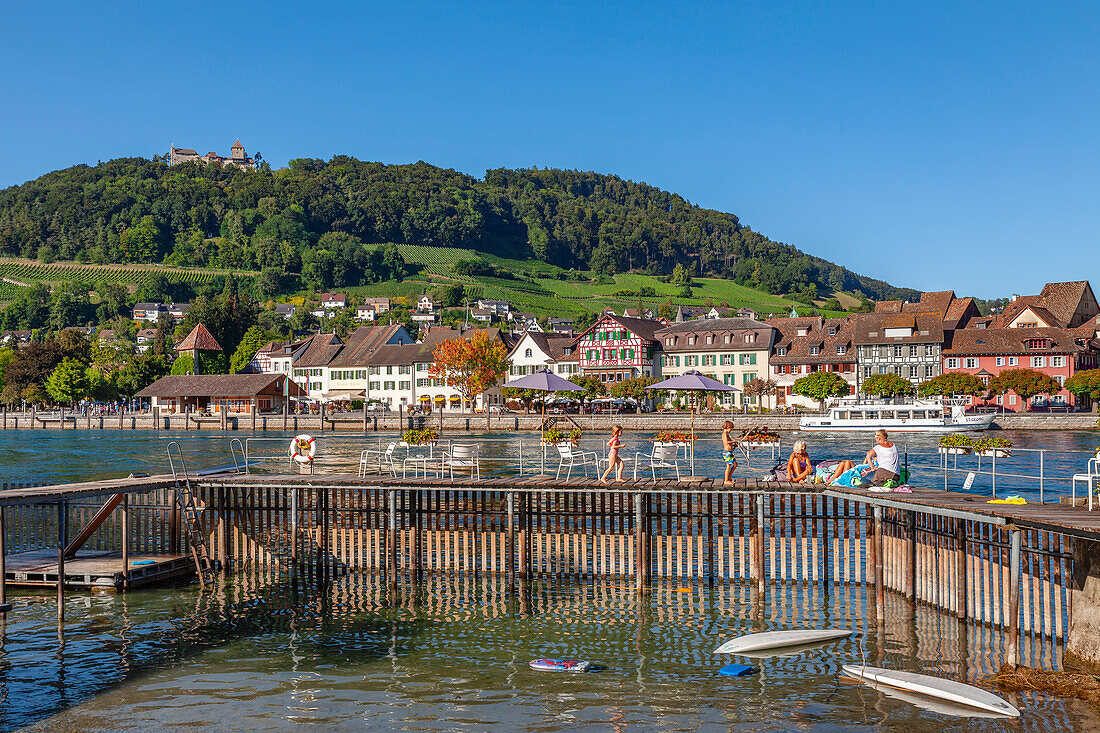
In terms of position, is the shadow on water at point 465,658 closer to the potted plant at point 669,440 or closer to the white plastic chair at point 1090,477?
→ the white plastic chair at point 1090,477

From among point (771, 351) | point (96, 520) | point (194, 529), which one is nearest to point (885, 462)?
point (194, 529)

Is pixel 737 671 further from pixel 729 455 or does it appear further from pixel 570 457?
pixel 570 457

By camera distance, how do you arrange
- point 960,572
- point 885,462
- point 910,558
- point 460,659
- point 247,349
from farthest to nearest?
point 247,349 → point 885,462 → point 910,558 → point 960,572 → point 460,659

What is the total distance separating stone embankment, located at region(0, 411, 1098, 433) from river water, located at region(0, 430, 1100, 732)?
5690 centimetres

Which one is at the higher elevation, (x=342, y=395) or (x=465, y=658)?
(x=342, y=395)

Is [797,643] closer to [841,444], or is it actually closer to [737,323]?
[841,444]

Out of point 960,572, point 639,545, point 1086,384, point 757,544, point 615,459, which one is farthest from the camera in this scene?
point 1086,384

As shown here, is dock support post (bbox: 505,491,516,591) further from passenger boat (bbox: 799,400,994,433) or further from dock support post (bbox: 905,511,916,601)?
passenger boat (bbox: 799,400,994,433)

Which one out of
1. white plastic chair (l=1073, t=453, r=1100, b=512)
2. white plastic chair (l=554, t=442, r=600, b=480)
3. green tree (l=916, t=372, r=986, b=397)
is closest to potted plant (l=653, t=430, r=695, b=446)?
white plastic chair (l=554, t=442, r=600, b=480)

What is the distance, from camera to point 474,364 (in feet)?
334

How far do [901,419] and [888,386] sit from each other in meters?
10.3

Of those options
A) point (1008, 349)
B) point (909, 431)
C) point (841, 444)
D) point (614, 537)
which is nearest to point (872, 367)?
point (1008, 349)

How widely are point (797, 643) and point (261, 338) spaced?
15012 cm

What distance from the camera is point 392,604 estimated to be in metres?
19.6
